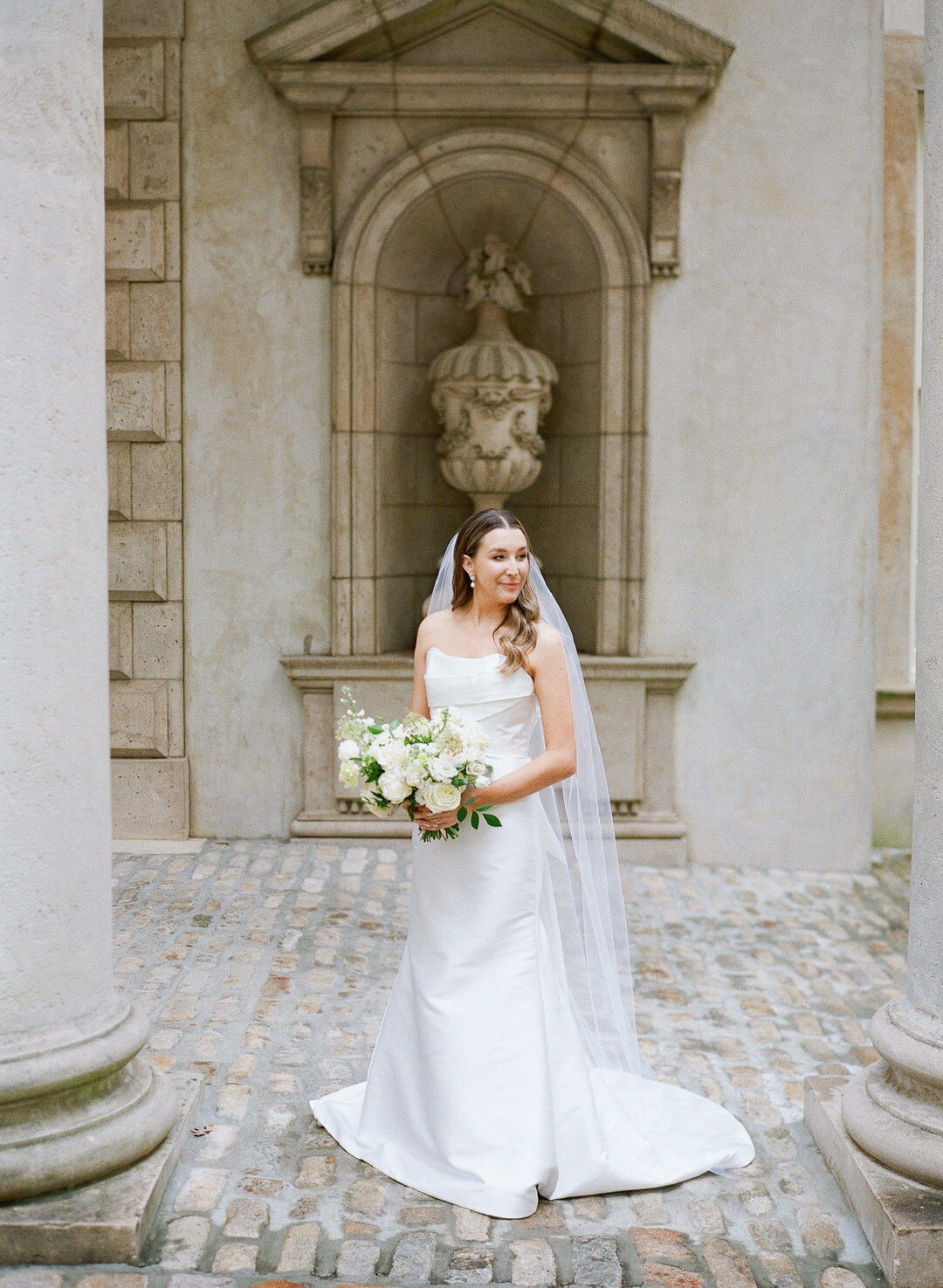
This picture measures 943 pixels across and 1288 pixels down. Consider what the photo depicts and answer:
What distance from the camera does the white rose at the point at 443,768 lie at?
3.36 meters

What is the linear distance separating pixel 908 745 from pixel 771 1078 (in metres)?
3.75

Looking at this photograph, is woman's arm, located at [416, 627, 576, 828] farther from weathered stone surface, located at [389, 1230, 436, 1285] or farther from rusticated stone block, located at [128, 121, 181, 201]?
rusticated stone block, located at [128, 121, 181, 201]

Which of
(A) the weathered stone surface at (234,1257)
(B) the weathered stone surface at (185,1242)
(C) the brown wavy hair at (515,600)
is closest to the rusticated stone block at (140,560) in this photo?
(C) the brown wavy hair at (515,600)

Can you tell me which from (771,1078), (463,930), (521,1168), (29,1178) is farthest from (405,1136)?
(771,1078)

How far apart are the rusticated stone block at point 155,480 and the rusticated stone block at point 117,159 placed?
4.50 ft

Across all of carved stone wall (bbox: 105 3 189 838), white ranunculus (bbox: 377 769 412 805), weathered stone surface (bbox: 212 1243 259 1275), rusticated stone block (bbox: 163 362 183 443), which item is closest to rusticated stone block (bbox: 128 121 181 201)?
carved stone wall (bbox: 105 3 189 838)

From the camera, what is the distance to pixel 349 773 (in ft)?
11.2

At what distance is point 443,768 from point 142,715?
14.4 feet

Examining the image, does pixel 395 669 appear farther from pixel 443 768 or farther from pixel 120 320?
pixel 443 768

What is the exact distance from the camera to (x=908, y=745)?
7.68 m

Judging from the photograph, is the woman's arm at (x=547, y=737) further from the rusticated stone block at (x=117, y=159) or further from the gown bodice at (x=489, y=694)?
the rusticated stone block at (x=117, y=159)

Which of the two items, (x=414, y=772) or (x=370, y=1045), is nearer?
(x=414, y=772)

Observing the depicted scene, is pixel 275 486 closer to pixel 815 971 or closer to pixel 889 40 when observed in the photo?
pixel 815 971

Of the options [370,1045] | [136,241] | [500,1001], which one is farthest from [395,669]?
[500,1001]
